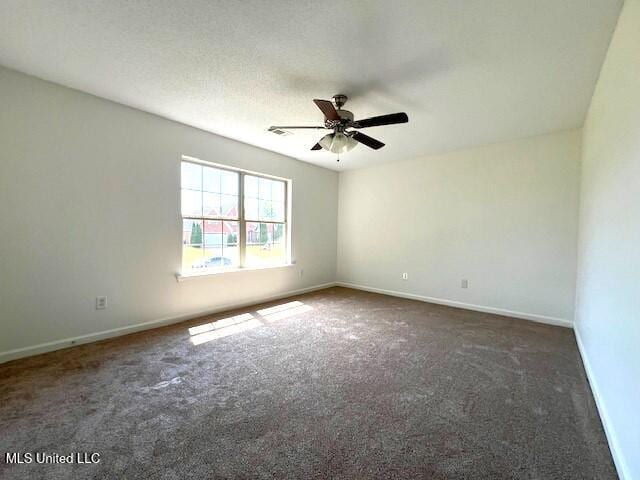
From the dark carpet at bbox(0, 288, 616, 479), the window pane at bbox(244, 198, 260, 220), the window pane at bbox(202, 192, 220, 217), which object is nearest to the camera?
the dark carpet at bbox(0, 288, 616, 479)

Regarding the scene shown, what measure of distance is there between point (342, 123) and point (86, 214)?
9.08ft

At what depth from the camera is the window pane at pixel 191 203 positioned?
365 centimetres

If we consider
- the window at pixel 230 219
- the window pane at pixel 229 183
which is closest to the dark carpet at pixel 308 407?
the window at pixel 230 219

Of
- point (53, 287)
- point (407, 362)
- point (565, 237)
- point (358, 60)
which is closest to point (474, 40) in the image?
point (358, 60)

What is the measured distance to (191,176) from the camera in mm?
3736

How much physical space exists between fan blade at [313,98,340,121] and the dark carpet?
2.22 metres

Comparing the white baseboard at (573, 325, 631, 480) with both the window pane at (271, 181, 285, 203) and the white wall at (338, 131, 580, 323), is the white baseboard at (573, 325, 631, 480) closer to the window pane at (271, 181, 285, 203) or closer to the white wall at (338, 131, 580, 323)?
the white wall at (338, 131, 580, 323)

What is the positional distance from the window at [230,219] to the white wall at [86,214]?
21 cm

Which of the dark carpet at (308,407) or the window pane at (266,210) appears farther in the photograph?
the window pane at (266,210)

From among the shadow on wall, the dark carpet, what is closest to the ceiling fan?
the dark carpet

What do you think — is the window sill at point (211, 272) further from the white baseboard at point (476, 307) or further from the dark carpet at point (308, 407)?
the white baseboard at point (476, 307)

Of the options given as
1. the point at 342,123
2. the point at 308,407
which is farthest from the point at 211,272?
the point at 342,123

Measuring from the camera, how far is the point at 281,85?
99.3 inches

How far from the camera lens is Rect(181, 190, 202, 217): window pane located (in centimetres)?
365
